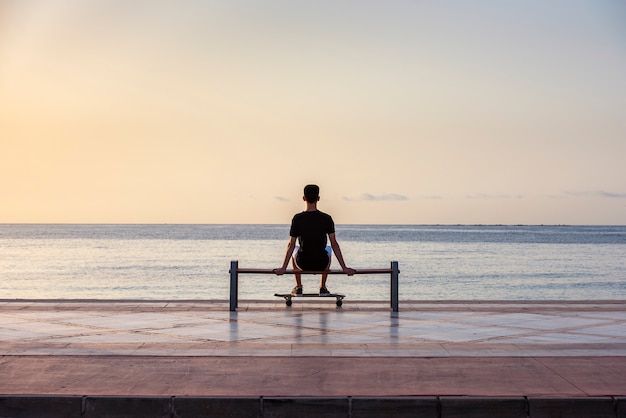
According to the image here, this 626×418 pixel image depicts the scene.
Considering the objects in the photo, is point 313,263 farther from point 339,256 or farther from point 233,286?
point 233,286

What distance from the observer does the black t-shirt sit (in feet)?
46.6

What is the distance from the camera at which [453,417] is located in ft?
24.0

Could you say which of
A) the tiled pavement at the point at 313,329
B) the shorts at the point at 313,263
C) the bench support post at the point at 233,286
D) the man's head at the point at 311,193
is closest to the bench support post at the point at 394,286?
the tiled pavement at the point at 313,329

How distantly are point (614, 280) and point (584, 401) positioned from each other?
41218 mm

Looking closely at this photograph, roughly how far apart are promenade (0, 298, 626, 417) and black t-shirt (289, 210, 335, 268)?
0.86m

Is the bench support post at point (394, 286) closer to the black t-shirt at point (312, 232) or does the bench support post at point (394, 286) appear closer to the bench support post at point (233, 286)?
the black t-shirt at point (312, 232)

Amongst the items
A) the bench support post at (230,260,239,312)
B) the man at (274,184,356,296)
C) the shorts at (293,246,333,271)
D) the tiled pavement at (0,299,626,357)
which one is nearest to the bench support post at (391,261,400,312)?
the tiled pavement at (0,299,626,357)

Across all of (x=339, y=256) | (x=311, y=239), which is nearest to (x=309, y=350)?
(x=311, y=239)

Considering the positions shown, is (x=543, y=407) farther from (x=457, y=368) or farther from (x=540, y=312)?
(x=540, y=312)

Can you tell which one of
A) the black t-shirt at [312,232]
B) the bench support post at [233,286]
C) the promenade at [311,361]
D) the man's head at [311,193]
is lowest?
the promenade at [311,361]

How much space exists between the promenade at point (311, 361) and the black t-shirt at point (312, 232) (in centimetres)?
86

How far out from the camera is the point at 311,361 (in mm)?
9164

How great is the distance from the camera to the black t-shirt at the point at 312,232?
14.2 metres

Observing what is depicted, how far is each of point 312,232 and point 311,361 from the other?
5.26m
